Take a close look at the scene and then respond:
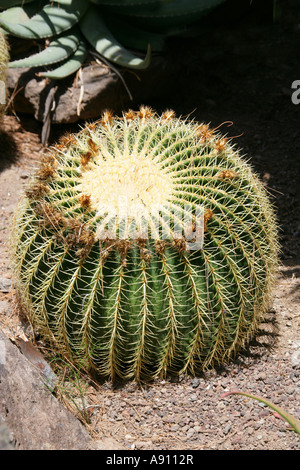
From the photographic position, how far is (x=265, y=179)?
484 cm

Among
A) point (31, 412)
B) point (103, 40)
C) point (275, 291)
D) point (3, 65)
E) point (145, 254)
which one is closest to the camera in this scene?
point (31, 412)

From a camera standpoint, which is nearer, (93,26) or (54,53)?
(54,53)

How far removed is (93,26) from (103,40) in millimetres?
164

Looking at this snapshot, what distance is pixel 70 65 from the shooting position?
507 cm

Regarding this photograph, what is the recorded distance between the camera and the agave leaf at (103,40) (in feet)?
16.5

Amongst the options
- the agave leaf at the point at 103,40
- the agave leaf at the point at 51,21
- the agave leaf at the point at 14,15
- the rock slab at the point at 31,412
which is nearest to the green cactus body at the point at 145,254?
the rock slab at the point at 31,412

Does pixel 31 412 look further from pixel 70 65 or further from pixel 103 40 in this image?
pixel 103 40

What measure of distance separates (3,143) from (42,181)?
2231 mm

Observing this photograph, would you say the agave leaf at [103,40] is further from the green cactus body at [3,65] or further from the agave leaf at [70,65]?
the green cactus body at [3,65]

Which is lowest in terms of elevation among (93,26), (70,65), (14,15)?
(70,65)

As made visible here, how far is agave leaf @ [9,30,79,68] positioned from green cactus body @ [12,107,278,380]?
6.20ft

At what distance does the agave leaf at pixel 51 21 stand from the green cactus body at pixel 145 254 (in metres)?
2.08

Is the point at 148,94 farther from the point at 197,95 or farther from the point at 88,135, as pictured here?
the point at 88,135

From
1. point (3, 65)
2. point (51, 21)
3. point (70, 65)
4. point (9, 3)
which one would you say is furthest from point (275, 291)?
point (9, 3)
